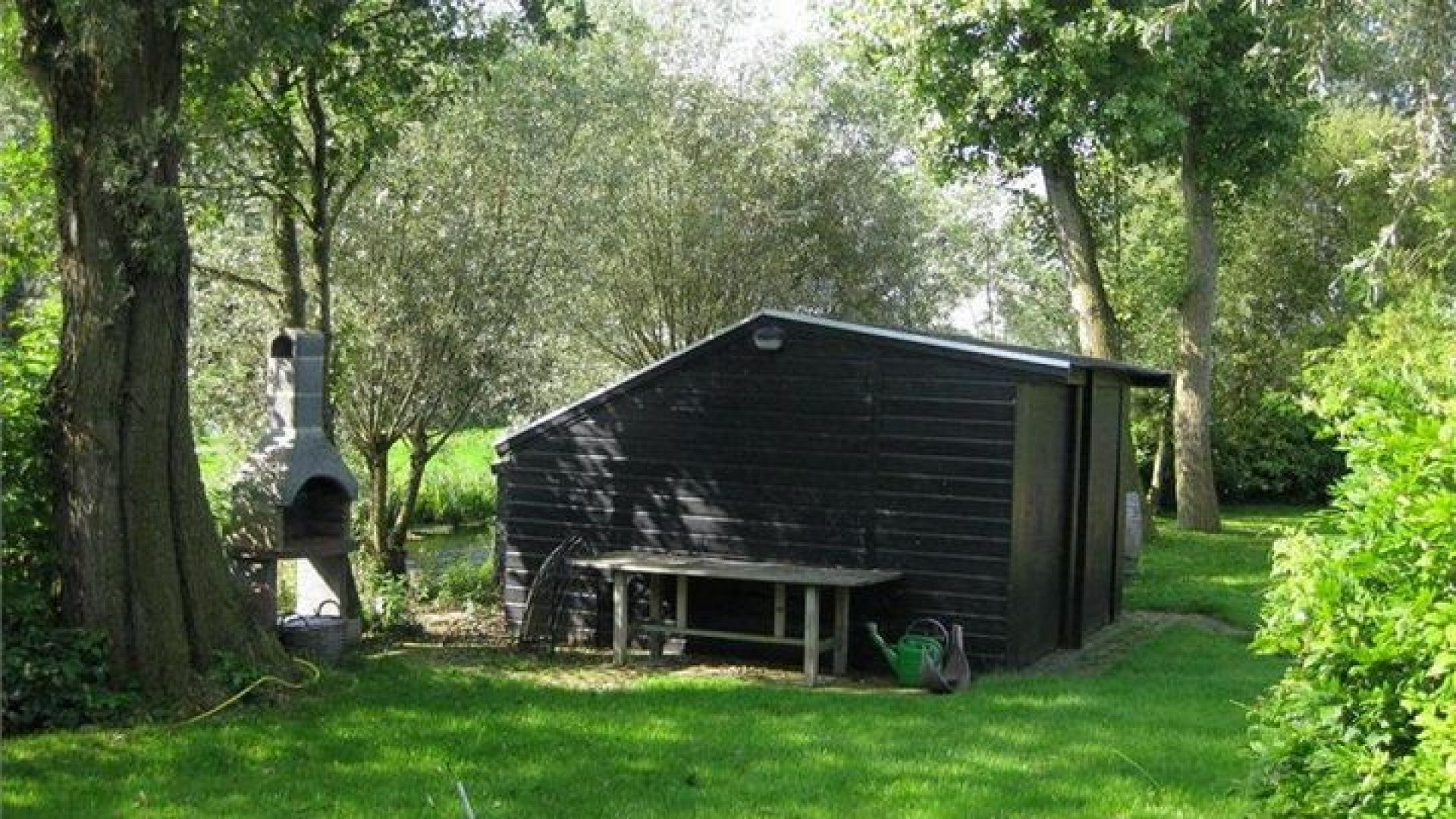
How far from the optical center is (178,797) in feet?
23.0

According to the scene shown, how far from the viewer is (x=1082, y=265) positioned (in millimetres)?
21688

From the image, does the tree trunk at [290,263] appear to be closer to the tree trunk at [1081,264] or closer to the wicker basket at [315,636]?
the wicker basket at [315,636]

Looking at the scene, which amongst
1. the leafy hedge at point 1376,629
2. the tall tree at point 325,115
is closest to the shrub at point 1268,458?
the tall tree at point 325,115

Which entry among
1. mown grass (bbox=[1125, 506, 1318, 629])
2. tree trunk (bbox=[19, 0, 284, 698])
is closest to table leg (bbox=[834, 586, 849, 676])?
mown grass (bbox=[1125, 506, 1318, 629])

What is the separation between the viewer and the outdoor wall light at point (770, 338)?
11648 mm

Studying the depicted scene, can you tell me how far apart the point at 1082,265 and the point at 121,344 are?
15.8 metres

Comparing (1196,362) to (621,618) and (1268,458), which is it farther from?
(621,618)

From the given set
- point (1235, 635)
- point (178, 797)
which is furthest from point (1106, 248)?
point (178, 797)

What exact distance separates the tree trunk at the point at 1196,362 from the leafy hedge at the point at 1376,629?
57.2ft

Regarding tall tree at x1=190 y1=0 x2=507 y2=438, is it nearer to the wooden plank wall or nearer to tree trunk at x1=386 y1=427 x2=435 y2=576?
tree trunk at x1=386 y1=427 x2=435 y2=576

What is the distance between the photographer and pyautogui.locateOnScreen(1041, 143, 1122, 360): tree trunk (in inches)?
845

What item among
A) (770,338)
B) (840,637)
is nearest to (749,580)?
(840,637)

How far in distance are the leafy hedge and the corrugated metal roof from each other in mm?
5210

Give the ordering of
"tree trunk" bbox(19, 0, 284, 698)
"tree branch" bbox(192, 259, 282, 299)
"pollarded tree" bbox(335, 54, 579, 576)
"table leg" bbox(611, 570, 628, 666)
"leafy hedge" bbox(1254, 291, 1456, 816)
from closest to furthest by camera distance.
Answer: "leafy hedge" bbox(1254, 291, 1456, 816), "tree trunk" bbox(19, 0, 284, 698), "table leg" bbox(611, 570, 628, 666), "tree branch" bbox(192, 259, 282, 299), "pollarded tree" bbox(335, 54, 579, 576)
